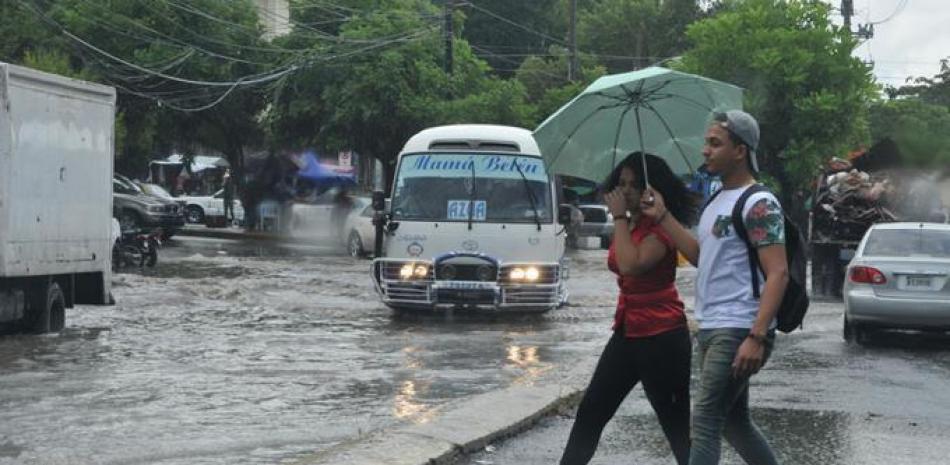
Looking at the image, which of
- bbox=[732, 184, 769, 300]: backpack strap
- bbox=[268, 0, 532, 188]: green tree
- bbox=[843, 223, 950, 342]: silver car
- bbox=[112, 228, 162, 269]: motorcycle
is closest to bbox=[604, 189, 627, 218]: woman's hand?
bbox=[732, 184, 769, 300]: backpack strap

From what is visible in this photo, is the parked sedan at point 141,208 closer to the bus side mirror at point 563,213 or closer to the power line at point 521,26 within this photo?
the bus side mirror at point 563,213

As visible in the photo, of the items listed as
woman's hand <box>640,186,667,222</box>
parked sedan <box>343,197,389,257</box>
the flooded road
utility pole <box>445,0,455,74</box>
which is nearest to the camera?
woman's hand <box>640,186,667,222</box>

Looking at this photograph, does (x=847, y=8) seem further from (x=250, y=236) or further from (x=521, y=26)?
(x=521, y=26)

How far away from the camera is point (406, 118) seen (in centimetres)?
4228

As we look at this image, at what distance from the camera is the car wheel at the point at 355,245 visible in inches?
1403

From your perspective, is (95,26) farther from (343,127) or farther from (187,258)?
(187,258)

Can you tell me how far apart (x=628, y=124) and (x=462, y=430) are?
2.27 m

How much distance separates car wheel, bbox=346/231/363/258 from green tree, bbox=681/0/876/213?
9.43 meters

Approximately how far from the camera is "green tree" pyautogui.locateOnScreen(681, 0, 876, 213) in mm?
30547

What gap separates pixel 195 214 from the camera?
5344 centimetres

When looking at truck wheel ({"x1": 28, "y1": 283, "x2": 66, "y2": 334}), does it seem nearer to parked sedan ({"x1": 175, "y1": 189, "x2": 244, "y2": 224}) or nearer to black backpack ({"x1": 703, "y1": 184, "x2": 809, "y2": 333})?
black backpack ({"x1": 703, "y1": 184, "x2": 809, "y2": 333})

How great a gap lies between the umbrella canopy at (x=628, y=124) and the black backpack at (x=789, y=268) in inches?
76.3

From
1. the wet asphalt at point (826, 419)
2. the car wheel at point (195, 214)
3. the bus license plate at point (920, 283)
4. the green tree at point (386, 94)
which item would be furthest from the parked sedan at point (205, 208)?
the wet asphalt at point (826, 419)

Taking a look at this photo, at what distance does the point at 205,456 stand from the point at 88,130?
32.8 feet
